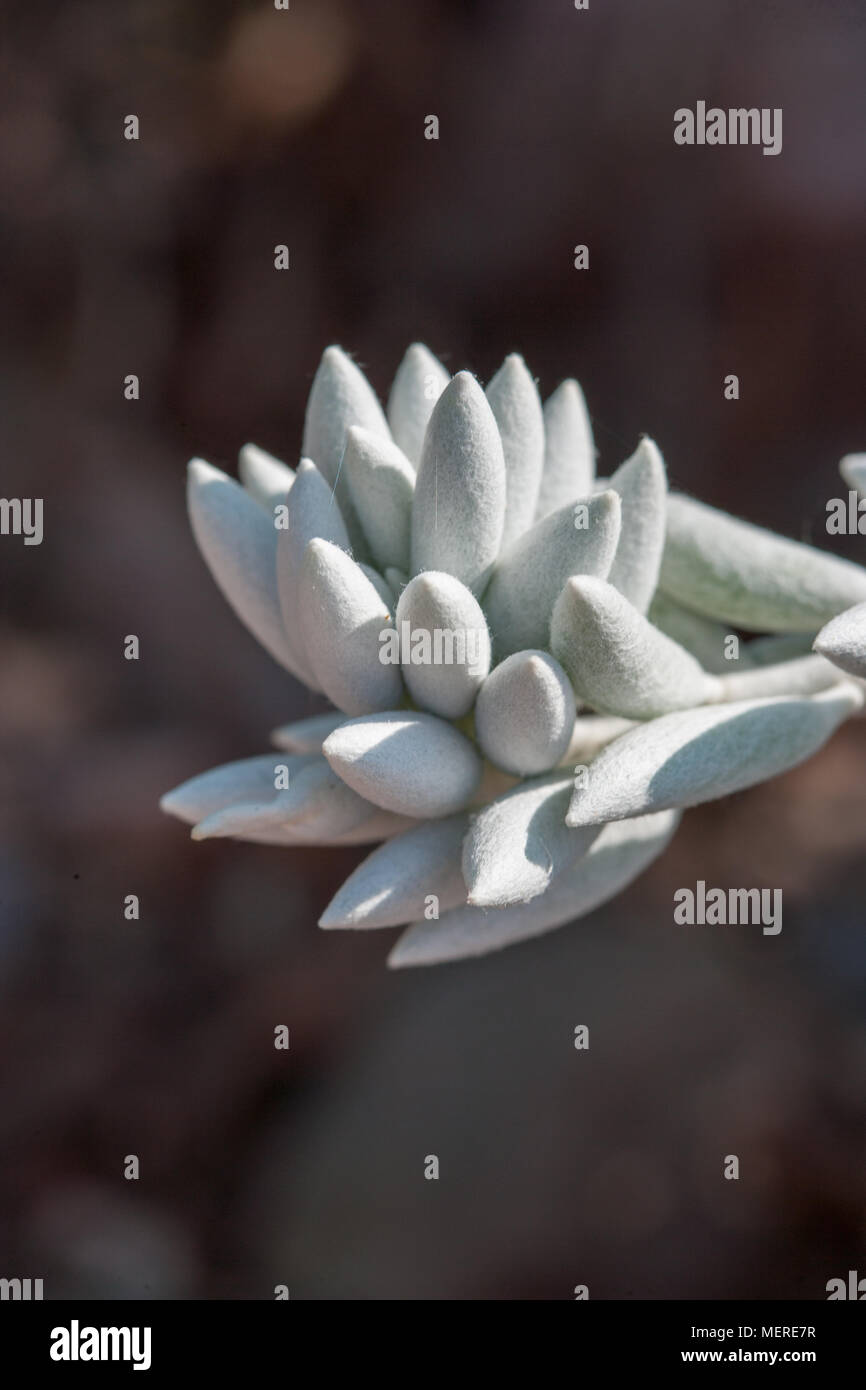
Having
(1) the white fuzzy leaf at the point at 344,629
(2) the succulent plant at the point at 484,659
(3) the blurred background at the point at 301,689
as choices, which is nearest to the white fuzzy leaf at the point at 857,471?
(2) the succulent plant at the point at 484,659

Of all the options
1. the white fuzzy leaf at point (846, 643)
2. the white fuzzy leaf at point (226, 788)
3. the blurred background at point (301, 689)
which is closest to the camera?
the white fuzzy leaf at point (846, 643)

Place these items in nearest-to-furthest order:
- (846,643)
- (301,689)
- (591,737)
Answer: (846,643) < (591,737) < (301,689)

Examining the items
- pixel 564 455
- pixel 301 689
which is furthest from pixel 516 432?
pixel 301 689

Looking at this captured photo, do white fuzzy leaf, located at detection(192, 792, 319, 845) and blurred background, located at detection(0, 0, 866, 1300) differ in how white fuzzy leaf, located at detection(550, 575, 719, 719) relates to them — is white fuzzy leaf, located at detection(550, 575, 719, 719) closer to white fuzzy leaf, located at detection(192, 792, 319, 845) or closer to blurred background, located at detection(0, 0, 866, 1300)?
white fuzzy leaf, located at detection(192, 792, 319, 845)

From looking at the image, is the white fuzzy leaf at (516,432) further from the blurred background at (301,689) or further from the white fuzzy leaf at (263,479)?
the blurred background at (301,689)

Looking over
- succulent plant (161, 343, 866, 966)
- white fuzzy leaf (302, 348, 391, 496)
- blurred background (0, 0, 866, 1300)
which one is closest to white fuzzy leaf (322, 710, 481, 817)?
succulent plant (161, 343, 866, 966)

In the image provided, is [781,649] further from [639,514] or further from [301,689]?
[301,689]

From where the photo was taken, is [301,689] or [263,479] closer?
[263,479]
